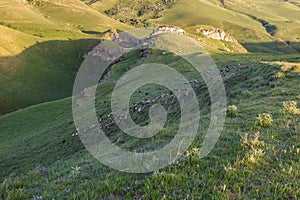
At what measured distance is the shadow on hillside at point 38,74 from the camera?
7244 cm

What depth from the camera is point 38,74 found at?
8912 cm

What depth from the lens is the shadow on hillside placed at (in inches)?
2852

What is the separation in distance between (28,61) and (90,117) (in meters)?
71.5

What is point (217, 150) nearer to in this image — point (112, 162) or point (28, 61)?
point (112, 162)

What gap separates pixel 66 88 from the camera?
8844cm

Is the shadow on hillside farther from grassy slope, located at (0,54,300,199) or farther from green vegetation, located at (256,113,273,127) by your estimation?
green vegetation, located at (256,113,273,127)

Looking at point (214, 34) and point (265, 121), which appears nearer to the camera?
point (265, 121)

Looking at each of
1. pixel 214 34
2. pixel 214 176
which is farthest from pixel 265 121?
pixel 214 34

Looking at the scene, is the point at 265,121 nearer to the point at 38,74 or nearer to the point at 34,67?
the point at 38,74

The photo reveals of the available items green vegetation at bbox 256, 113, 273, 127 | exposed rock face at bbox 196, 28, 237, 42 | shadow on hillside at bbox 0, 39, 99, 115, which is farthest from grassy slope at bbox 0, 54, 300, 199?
exposed rock face at bbox 196, 28, 237, 42

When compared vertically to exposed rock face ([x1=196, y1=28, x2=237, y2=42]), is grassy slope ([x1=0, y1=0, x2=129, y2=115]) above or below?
below

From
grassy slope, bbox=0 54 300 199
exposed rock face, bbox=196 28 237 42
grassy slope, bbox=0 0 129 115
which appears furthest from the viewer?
exposed rock face, bbox=196 28 237 42

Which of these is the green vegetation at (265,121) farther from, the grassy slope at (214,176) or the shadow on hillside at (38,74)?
the shadow on hillside at (38,74)

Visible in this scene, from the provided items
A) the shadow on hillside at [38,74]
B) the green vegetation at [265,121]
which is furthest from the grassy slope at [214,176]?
the shadow on hillside at [38,74]
